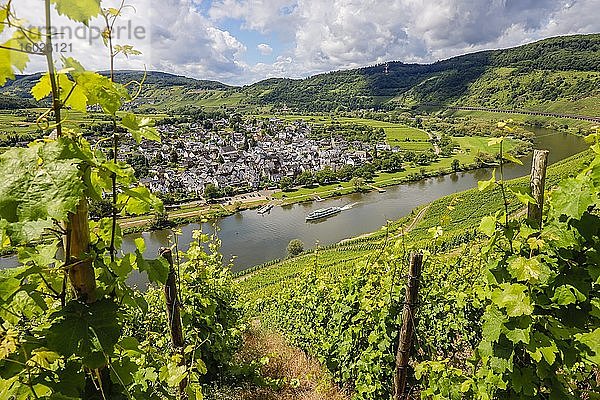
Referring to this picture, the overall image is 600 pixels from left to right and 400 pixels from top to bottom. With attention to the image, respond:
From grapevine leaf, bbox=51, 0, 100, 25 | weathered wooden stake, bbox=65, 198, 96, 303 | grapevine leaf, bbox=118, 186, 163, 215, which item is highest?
grapevine leaf, bbox=51, 0, 100, 25

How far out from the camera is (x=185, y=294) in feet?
13.3

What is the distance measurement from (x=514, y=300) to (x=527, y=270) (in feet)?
0.60

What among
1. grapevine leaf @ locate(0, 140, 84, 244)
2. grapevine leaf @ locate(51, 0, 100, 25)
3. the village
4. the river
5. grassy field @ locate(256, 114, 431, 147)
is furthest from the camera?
grassy field @ locate(256, 114, 431, 147)

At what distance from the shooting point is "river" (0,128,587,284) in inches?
1373

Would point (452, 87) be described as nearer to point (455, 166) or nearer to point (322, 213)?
point (455, 166)

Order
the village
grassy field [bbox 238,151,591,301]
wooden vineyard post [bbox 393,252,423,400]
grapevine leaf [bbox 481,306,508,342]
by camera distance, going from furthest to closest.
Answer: the village < grassy field [bbox 238,151,591,301] < wooden vineyard post [bbox 393,252,423,400] < grapevine leaf [bbox 481,306,508,342]

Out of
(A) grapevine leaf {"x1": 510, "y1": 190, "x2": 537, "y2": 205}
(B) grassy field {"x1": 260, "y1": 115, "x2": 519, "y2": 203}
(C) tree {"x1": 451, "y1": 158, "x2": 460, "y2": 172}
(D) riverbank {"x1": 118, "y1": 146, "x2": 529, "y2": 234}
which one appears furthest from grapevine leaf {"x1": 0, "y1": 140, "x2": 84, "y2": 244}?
(C) tree {"x1": 451, "y1": 158, "x2": 460, "y2": 172}

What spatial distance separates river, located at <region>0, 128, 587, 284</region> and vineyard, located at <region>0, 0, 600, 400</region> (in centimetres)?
2458

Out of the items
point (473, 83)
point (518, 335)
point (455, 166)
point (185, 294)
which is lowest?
point (455, 166)

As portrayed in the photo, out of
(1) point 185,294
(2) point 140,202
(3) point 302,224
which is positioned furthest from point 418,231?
(2) point 140,202

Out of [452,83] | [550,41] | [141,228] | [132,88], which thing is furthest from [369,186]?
[550,41]

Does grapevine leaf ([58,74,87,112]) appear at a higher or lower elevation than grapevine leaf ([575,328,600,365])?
higher

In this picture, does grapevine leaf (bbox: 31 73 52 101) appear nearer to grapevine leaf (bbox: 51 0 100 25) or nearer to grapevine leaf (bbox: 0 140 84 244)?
grapevine leaf (bbox: 51 0 100 25)

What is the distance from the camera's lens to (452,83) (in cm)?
14112
